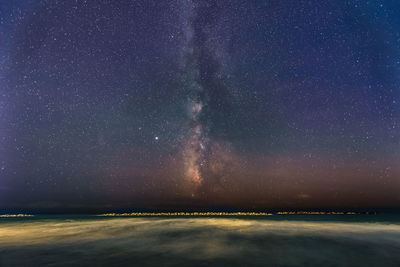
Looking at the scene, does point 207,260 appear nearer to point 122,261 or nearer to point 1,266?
point 122,261

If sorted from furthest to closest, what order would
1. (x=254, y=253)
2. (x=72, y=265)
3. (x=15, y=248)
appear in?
1. (x=15, y=248)
2. (x=254, y=253)
3. (x=72, y=265)

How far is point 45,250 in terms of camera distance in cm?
1748

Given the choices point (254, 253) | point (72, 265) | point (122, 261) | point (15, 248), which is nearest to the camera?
point (72, 265)

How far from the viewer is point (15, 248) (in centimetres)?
1841

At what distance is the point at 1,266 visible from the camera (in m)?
13.3

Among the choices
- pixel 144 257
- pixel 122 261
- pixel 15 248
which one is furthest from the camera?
pixel 15 248

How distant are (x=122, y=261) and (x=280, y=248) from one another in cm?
1080

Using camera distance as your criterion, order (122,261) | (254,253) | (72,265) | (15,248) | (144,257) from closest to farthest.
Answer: (72,265), (122,261), (144,257), (254,253), (15,248)

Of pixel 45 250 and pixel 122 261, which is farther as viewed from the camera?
pixel 45 250

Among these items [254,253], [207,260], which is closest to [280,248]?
[254,253]

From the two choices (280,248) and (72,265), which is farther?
(280,248)

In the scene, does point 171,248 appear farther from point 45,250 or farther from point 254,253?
point 45,250

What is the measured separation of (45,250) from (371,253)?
69.4 feet

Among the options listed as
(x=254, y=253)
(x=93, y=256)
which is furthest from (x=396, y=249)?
(x=93, y=256)
